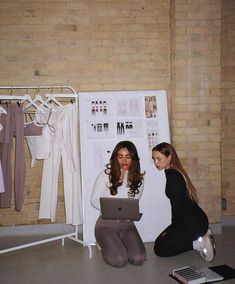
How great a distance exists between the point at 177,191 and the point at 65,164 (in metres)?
1.20

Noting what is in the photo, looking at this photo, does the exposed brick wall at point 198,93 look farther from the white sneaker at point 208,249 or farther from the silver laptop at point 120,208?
the silver laptop at point 120,208

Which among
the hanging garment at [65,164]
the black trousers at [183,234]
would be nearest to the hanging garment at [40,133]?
the hanging garment at [65,164]

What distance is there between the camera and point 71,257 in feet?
12.5

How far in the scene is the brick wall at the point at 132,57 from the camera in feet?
14.7

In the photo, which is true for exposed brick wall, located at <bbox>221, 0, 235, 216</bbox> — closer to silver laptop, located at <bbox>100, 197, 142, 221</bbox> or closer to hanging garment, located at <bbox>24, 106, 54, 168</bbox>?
silver laptop, located at <bbox>100, 197, 142, 221</bbox>

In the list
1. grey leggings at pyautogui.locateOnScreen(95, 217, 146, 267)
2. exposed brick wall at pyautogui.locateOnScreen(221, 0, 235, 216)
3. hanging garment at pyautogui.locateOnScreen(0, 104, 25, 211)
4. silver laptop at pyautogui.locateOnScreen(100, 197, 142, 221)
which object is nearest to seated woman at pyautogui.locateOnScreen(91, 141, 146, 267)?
grey leggings at pyautogui.locateOnScreen(95, 217, 146, 267)

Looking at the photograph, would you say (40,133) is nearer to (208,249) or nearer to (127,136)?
(127,136)

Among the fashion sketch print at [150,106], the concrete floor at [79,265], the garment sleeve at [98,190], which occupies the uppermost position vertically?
the fashion sketch print at [150,106]

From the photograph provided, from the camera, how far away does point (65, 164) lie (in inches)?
158

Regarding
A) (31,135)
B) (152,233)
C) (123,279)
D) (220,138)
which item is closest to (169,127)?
(220,138)

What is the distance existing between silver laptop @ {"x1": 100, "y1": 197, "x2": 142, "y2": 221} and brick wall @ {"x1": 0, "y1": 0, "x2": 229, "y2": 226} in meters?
1.21

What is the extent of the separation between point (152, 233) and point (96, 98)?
166 cm

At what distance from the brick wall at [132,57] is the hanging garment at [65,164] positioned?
656 mm

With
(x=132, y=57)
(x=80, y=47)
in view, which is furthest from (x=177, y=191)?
(x=80, y=47)
